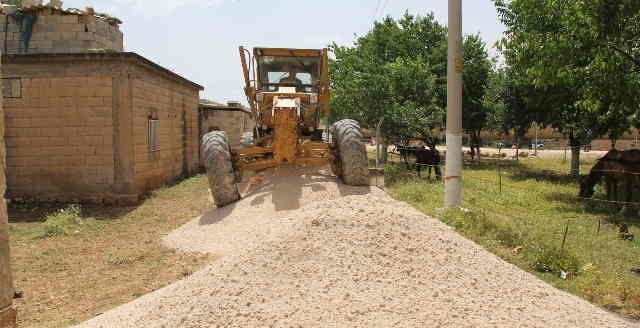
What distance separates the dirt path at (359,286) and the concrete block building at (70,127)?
24.2ft

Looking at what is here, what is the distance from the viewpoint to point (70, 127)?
1084 centimetres

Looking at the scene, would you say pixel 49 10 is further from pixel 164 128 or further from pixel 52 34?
pixel 164 128

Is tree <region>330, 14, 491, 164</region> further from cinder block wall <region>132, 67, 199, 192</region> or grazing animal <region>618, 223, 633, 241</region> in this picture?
grazing animal <region>618, 223, 633, 241</region>

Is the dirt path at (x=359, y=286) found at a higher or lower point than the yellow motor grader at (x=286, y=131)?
lower

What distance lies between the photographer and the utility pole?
26.3 feet

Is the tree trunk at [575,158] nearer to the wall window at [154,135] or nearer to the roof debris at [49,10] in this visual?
the wall window at [154,135]

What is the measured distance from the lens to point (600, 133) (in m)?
14.8

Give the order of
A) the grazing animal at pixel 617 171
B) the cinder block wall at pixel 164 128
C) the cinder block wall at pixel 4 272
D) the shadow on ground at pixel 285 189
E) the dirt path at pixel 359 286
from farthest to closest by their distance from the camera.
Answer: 1. the cinder block wall at pixel 164 128
2. the grazing animal at pixel 617 171
3. the shadow on ground at pixel 285 189
4. the dirt path at pixel 359 286
5. the cinder block wall at pixel 4 272

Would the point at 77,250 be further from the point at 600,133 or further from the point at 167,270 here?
the point at 600,133

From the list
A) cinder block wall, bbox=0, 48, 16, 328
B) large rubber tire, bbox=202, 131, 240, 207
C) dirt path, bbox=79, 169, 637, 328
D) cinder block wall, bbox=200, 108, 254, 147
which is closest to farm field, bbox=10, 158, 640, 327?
dirt path, bbox=79, 169, 637, 328

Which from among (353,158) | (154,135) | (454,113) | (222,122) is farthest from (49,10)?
(454,113)

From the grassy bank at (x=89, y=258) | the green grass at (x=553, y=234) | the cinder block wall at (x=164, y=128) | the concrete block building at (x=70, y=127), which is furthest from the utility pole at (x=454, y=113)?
the cinder block wall at (x=164, y=128)

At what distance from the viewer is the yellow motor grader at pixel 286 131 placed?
8594 millimetres

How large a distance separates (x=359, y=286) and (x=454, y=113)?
506 cm
